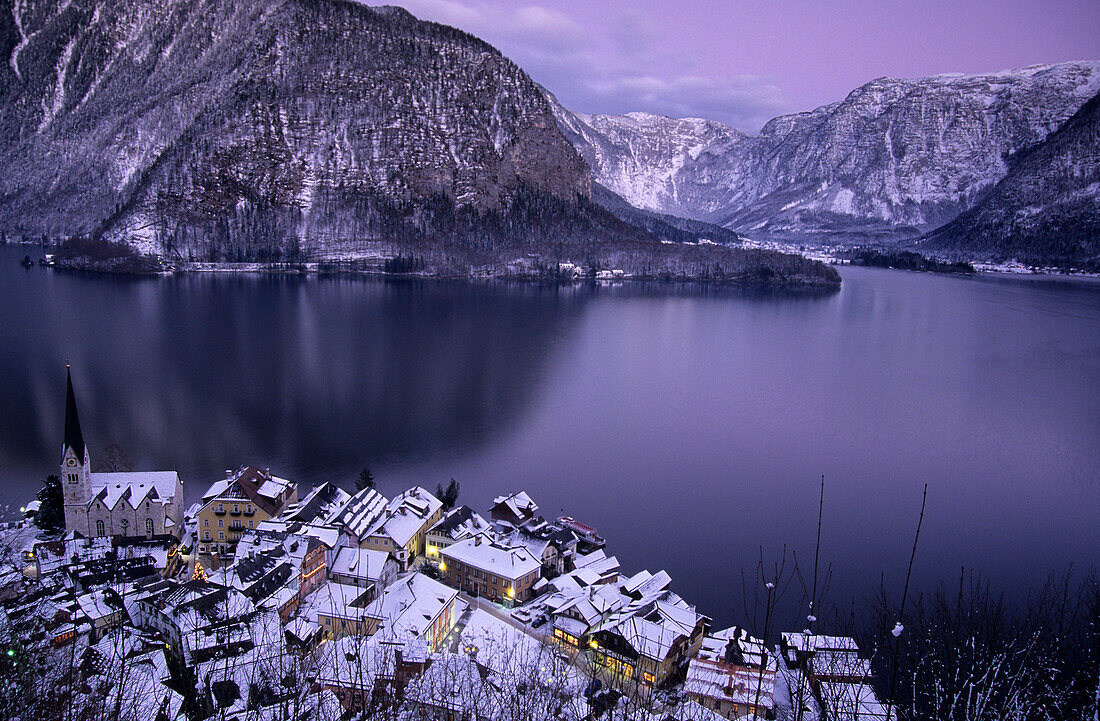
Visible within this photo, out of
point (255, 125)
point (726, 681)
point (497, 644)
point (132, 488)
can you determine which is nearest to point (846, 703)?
point (726, 681)

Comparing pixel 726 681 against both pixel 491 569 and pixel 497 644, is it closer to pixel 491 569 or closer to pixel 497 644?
pixel 497 644

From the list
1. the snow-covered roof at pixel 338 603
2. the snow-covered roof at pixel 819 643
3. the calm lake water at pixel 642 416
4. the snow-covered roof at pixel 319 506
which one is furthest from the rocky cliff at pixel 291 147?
the snow-covered roof at pixel 819 643

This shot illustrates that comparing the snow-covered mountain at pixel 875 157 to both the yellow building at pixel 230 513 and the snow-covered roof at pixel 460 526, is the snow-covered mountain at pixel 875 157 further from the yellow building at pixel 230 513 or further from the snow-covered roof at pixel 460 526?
the yellow building at pixel 230 513

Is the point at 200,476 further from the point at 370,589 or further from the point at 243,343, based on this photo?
the point at 243,343

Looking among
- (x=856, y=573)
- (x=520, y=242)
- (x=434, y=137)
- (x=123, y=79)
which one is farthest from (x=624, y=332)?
(x=123, y=79)

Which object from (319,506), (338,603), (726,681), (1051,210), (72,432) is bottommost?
(726,681)

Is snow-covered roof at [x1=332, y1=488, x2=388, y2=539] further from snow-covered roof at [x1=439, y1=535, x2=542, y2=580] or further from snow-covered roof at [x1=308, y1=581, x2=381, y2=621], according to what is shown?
snow-covered roof at [x1=308, y1=581, x2=381, y2=621]

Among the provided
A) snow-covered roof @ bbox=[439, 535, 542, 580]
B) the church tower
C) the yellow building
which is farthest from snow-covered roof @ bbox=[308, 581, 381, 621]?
the church tower
